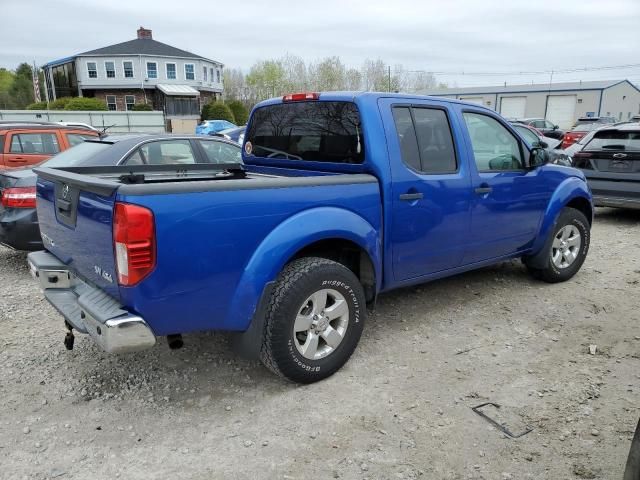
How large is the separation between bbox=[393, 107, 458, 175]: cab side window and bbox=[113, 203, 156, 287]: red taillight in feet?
6.87

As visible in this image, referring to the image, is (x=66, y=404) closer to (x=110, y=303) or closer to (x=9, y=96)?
(x=110, y=303)

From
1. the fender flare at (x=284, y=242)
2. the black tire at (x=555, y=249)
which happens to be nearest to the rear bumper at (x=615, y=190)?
the black tire at (x=555, y=249)

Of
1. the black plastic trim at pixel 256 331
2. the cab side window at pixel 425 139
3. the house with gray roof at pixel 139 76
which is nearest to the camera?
the black plastic trim at pixel 256 331

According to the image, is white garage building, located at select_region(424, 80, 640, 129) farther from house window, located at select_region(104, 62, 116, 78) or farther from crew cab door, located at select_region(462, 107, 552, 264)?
crew cab door, located at select_region(462, 107, 552, 264)

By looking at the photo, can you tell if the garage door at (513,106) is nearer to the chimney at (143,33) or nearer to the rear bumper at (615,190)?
the chimney at (143,33)

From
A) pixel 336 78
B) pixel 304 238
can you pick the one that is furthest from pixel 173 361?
pixel 336 78

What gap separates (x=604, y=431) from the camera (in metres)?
3.09

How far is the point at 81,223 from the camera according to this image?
313cm

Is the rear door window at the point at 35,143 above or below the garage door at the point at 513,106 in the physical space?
below

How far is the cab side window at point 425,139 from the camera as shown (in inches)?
160

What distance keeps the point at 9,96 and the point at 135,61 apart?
2556 centimetres

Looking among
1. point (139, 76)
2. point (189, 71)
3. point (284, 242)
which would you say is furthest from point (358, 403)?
point (189, 71)

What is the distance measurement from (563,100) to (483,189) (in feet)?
202

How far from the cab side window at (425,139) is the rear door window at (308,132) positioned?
37 centimetres
